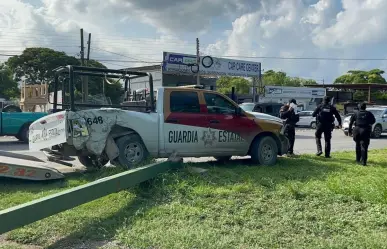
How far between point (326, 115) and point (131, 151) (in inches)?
229

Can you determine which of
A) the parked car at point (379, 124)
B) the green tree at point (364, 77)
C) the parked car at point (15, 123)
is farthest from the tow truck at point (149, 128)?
the green tree at point (364, 77)

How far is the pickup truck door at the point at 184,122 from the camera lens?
26.6ft

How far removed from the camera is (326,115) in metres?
11.0

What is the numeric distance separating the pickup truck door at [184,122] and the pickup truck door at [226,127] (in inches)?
7.6

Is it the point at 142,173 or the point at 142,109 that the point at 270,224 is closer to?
the point at 142,173

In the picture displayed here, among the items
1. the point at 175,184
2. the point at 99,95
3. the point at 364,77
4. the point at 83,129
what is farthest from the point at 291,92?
the point at 364,77

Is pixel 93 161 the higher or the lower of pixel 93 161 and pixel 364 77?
the lower

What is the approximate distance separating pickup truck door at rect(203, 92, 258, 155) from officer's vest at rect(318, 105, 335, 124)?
2.87 metres

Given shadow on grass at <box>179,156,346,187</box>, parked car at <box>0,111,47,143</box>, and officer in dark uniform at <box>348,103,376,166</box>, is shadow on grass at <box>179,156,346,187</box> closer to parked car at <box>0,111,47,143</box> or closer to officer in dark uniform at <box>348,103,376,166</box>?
officer in dark uniform at <box>348,103,376,166</box>

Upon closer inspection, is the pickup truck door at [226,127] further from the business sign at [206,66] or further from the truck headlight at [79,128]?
the business sign at [206,66]

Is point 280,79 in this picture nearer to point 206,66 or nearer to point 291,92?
point 291,92

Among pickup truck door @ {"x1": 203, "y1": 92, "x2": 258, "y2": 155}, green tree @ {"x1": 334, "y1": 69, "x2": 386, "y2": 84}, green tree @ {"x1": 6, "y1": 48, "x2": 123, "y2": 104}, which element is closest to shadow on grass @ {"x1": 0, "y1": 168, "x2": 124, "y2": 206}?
pickup truck door @ {"x1": 203, "y1": 92, "x2": 258, "y2": 155}

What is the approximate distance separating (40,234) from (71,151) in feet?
10.8

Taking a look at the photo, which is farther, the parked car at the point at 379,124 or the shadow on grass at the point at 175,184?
the parked car at the point at 379,124
